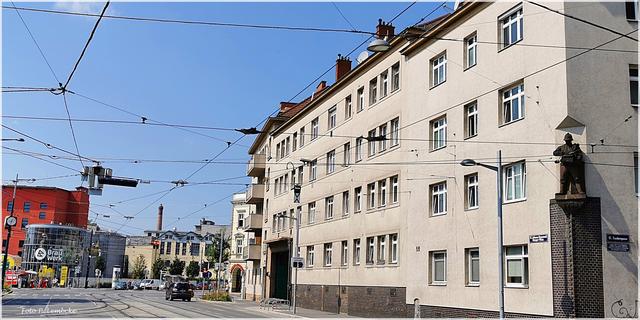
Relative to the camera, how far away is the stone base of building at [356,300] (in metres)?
30.3

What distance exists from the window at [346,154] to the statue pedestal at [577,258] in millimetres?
18543

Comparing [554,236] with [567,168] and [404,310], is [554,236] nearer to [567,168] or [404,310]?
[567,168]

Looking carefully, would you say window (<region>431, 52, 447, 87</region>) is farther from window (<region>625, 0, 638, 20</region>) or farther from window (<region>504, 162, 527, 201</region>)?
window (<region>625, 0, 638, 20</region>)

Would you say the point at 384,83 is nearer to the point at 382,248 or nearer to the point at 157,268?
the point at 382,248

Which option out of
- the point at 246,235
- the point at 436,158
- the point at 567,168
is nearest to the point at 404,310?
the point at 436,158

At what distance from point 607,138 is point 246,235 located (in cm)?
5958

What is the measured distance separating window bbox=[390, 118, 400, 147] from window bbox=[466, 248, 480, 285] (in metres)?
8.47

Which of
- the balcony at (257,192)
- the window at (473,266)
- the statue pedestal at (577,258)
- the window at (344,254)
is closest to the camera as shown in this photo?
the statue pedestal at (577,258)

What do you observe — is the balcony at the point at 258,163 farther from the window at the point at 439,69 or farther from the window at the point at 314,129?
the window at the point at 439,69

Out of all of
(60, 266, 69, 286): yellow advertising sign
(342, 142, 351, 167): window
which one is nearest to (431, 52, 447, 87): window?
(342, 142, 351, 167): window

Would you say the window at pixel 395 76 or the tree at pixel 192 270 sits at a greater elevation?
the window at pixel 395 76

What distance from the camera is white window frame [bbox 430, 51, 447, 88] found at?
28.3 meters

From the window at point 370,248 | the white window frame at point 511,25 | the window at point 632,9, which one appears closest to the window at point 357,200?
the window at point 370,248

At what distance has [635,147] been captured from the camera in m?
21.1
